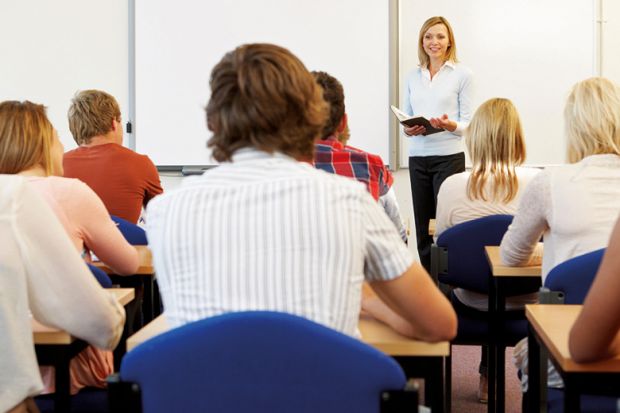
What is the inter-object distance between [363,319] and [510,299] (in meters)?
1.60

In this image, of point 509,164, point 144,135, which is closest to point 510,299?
point 509,164

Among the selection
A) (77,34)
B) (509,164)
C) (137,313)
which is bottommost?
(137,313)

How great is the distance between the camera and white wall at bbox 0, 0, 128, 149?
6340mm

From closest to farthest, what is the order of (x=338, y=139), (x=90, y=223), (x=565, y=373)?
(x=565, y=373), (x=90, y=223), (x=338, y=139)

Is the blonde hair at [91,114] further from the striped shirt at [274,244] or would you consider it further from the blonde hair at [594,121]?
the striped shirt at [274,244]

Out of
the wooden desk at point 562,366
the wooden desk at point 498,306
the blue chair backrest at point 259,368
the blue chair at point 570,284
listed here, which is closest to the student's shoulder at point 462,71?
the wooden desk at point 498,306

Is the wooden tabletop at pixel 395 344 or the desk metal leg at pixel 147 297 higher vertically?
the wooden tabletop at pixel 395 344

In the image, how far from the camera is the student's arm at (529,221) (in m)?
2.61

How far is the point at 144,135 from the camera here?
634cm

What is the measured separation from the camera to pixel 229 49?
618cm

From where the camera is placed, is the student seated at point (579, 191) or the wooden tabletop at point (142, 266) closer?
the student seated at point (579, 191)

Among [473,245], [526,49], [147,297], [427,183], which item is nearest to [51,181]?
[147,297]

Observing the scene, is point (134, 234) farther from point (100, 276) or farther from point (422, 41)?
point (422, 41)

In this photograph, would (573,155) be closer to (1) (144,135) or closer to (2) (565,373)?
(2) (565,373)
